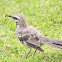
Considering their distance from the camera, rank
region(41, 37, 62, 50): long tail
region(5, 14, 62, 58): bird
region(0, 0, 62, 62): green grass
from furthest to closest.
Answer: region(0, 0, 62, 62): green grass < region(5, 14, 62, 58): bird < region(41, 37, 62, 50): long tail

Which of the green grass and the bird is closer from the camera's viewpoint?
the bird

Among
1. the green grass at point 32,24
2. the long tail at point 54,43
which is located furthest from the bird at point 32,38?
the green grass at point 32,24

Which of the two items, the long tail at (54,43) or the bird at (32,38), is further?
the bird at (32,38)

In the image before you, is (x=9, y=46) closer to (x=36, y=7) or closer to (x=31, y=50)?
(x=31, y=50)

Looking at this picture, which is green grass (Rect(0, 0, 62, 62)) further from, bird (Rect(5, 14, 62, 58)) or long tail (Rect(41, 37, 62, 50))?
long tail (Rect(41, 37, 62, 50))

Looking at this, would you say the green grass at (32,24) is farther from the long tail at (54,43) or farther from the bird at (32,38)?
the long tail at (54,43)

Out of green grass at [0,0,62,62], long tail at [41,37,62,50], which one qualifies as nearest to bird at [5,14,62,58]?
long tail at [41,37,62,50]

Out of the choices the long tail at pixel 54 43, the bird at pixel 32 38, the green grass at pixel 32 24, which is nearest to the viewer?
the long tail at pixel 54 43

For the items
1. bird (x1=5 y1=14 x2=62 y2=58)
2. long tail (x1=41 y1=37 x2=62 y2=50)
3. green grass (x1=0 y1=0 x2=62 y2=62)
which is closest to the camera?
long tail (x1=41 y1=37 x2=62 y2=50)

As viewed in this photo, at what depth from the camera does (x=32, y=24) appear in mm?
9898

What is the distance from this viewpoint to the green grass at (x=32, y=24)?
7.58 m

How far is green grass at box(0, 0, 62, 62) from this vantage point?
7579 millimetres

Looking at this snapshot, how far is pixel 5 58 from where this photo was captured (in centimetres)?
747

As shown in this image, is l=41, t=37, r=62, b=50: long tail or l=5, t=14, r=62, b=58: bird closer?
l=41, t=37, r=62, b=50: long tail
